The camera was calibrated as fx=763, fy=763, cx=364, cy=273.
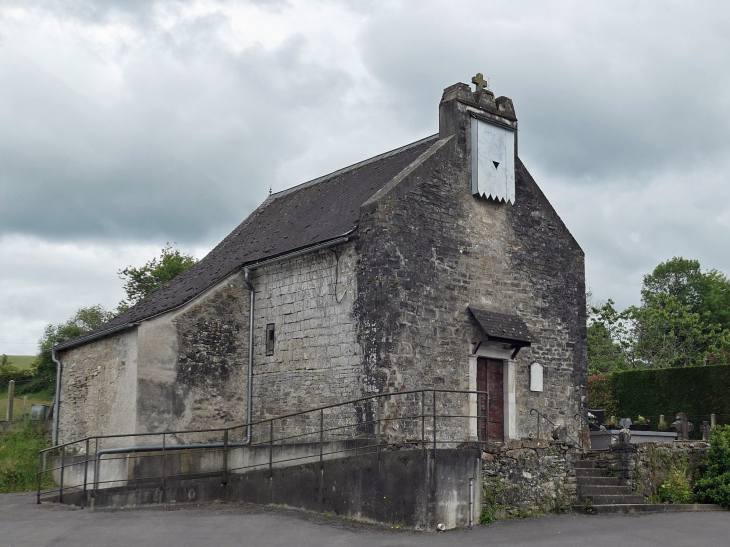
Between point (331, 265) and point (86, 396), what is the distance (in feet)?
22.9

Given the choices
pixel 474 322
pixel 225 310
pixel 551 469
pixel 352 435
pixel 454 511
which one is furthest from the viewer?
pixel 225 310

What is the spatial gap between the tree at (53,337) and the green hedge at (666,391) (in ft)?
69.2

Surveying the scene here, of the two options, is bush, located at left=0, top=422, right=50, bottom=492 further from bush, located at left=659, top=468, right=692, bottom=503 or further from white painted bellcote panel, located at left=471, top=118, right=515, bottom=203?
bush, located at left=659, top=468, right=692, bottom=503

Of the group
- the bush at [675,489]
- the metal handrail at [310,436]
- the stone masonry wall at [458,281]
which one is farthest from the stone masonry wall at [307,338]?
the bush at [675,489]

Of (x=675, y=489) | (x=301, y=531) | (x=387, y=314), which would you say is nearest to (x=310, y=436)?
(x=387, y=314)

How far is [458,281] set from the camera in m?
15.8

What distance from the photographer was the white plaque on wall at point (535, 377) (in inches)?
663

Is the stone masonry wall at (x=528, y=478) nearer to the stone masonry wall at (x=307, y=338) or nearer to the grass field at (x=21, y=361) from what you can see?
the stone masonry wall at (x=307, y=338)

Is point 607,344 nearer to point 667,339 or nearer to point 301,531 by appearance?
point 667,339

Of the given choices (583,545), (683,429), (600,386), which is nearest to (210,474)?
(583,545)

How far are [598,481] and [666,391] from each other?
39.6 feet

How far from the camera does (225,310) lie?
1764cm

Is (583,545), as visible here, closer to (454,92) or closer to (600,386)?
(454,92)

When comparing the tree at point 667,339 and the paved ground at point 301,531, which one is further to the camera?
the tree at point 667,339
